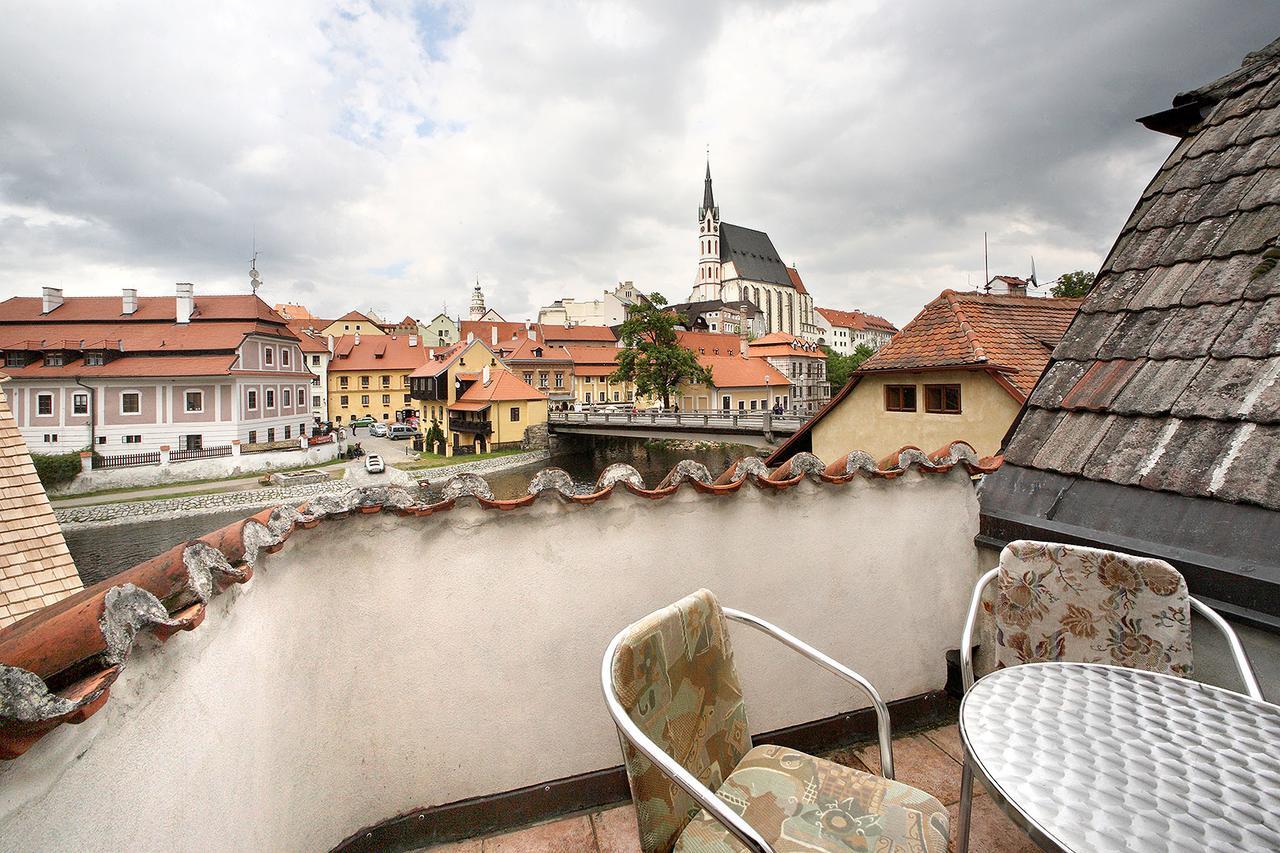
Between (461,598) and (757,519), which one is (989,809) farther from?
(461,598)

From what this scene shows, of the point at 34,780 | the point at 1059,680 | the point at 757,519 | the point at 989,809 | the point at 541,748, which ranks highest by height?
the point at 757,519

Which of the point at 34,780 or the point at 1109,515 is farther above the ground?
the point at 1109,515

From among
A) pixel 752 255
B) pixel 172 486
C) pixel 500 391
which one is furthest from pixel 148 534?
pixel 752 255

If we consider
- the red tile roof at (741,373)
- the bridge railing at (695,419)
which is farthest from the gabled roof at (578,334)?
the bridge railing at (695,419)

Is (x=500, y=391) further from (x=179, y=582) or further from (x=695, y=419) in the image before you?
(x=179, y=582)

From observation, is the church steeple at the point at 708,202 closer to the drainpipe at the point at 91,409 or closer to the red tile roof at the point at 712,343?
the red tile roof at the point at 712,343

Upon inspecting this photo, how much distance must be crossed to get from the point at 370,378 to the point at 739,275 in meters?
50.0

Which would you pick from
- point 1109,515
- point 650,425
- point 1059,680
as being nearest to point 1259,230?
point 1109,515

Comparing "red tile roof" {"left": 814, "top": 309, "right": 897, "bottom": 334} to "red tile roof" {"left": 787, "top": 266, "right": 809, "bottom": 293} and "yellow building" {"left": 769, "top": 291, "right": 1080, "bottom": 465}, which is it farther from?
"yellow building" {"left": 769, "top": 291, "right": 1080, "bottom": 465}

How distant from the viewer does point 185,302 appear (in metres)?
29.2

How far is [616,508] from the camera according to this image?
184 centimetres

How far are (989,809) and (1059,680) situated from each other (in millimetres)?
791

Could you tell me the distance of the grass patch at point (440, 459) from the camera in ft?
94.8

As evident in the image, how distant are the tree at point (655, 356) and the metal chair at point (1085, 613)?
34.9 m
